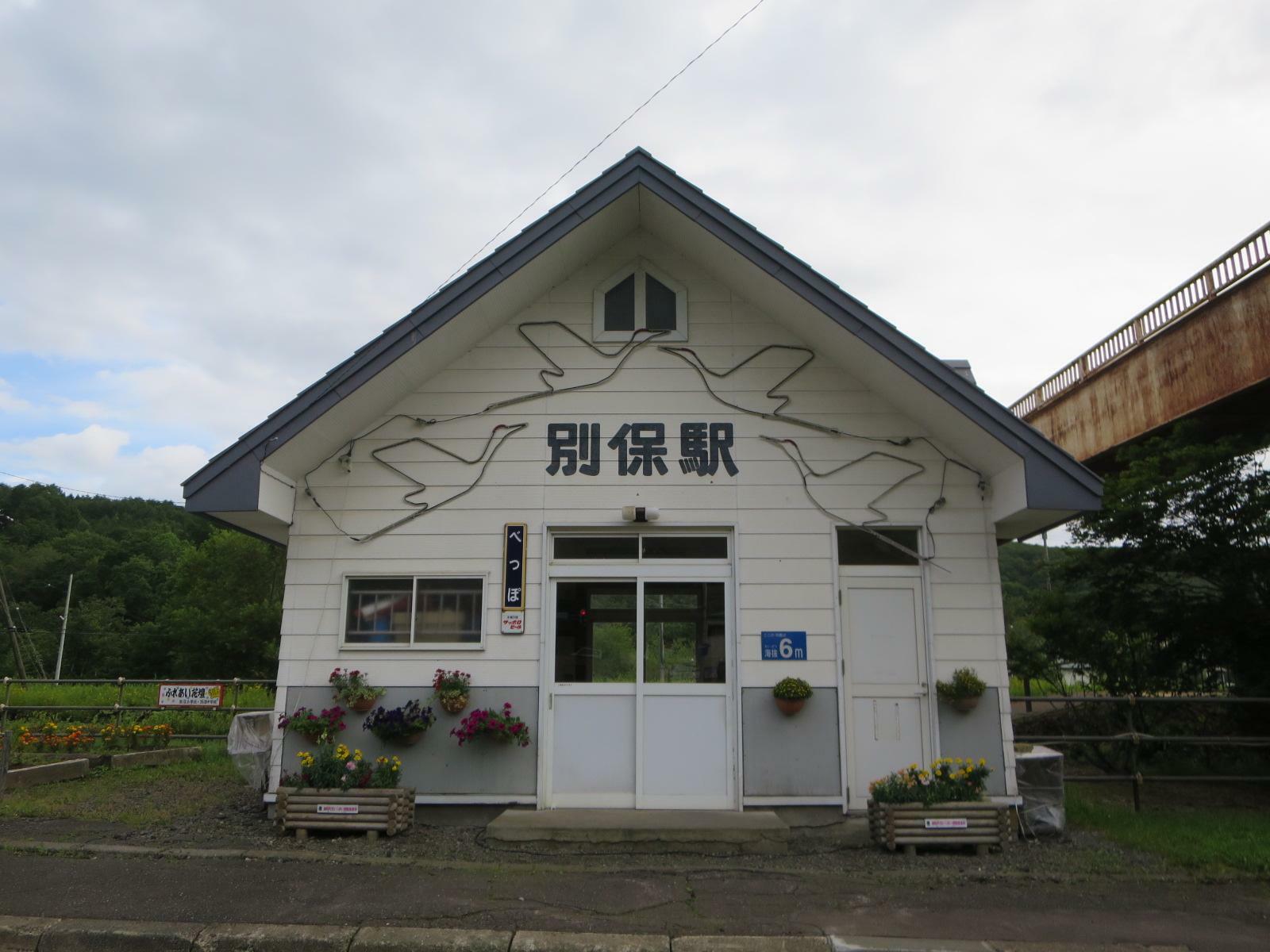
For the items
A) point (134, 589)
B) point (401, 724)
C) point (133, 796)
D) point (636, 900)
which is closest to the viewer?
point (636, 900)

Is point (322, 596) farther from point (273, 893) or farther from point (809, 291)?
point (809, 291)

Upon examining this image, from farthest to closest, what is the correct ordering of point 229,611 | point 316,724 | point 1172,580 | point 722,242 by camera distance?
point 229,611 < point 1172,580 < point 722,242 < point 316,724

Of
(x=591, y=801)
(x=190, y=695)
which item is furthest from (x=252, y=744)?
(x=190, y=695)

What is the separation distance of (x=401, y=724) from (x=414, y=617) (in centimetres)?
95

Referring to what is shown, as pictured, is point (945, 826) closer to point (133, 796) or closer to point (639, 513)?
point (639, 513)

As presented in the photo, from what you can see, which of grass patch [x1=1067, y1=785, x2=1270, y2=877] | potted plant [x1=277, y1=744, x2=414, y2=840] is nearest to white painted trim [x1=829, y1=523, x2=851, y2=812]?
grass patch [x1=1067, y1=785, x2=1270, y2=877]

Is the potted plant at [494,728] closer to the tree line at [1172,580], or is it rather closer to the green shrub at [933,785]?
the green shrub at [933,785]

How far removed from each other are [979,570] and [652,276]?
13.6ft

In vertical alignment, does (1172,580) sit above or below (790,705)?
above

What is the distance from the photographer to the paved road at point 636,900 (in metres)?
5.17

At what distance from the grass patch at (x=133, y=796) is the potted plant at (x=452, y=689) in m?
2.73

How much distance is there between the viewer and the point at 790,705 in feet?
25.0

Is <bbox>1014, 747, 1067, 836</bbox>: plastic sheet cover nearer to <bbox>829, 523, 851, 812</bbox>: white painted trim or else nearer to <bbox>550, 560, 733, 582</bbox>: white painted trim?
<bbox>829, 523, 851, 812</bbox>: white painted trim

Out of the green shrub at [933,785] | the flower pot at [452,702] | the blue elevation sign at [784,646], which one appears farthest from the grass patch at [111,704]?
the green shrub at [933,785]
